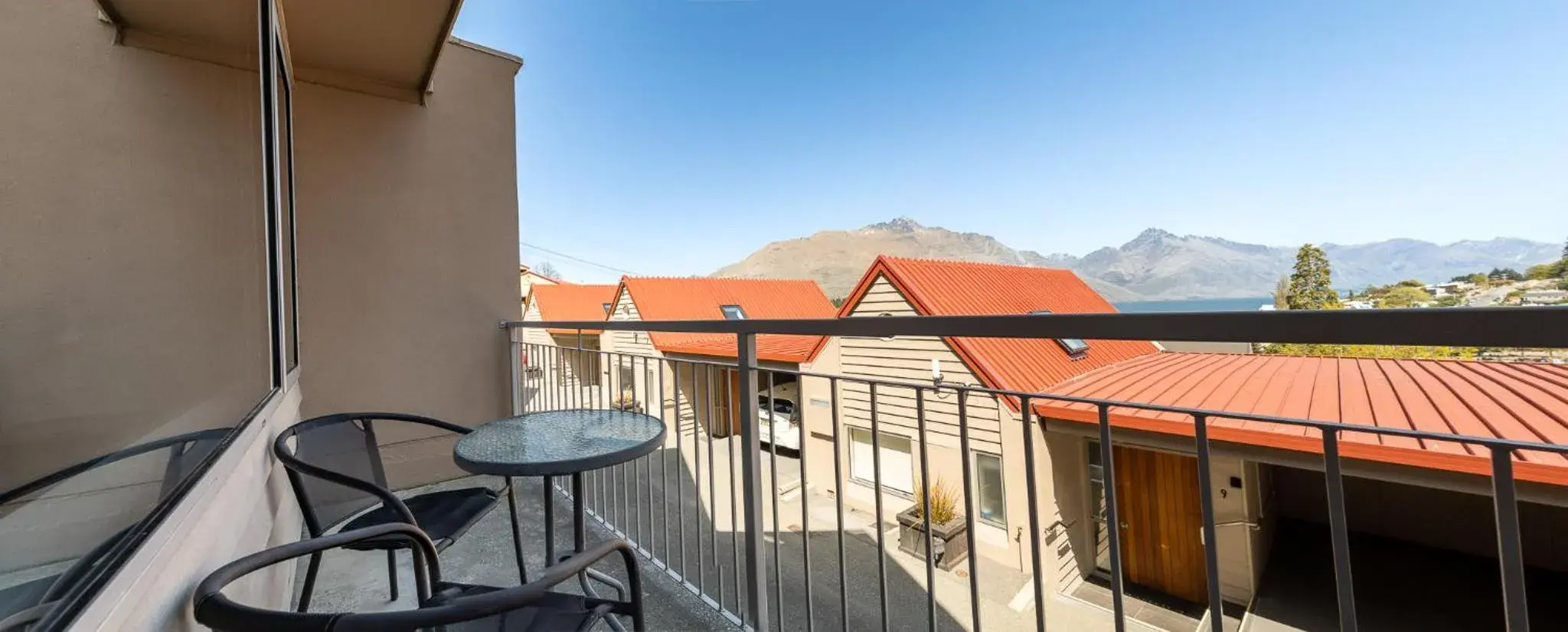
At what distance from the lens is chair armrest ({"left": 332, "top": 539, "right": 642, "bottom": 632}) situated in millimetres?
630

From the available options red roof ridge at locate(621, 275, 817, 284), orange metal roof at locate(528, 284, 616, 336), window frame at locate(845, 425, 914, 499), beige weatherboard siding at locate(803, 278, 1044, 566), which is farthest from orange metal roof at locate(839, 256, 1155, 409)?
orange metal roof at locate(528, 284, 616, 336)

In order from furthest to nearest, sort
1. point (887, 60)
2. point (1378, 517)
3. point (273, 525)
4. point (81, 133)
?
point (887, 60), point (1378, 517), point (273, 525), point (81, 133)

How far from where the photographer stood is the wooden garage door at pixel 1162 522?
22.4ft

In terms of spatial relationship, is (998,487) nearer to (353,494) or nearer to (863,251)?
(353,494)

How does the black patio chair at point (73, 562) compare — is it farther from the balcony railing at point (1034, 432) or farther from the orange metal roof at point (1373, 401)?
the orange metal roof at point (1373, 401)

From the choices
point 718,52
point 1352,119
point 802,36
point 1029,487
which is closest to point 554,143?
point 718,52

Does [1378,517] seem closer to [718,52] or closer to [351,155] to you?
[351,155]

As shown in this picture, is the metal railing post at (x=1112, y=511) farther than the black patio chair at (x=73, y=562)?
Yes

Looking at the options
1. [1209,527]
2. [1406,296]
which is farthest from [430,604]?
[1406,296]

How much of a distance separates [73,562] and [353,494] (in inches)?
47.8

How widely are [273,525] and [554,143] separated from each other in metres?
19.1

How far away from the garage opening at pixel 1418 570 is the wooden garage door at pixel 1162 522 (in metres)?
0.78

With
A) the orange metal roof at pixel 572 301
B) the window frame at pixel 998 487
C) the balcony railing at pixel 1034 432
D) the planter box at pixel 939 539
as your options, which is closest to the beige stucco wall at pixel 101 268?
the balcony railing at pixel 1034 432

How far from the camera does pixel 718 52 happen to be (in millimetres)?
18281
